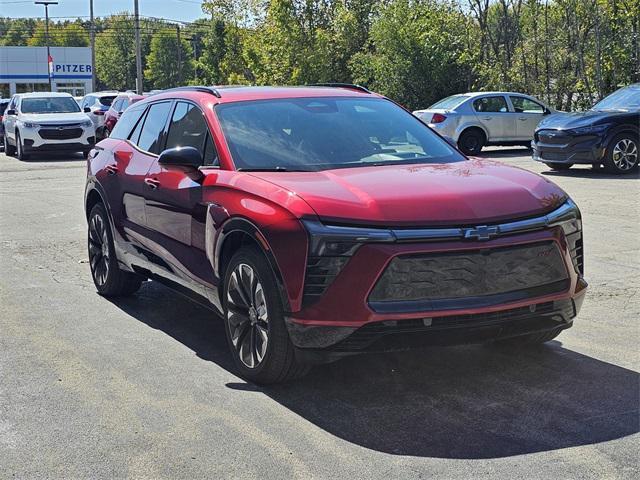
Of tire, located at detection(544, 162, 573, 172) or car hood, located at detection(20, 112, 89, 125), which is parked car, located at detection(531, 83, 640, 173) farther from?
car hood, located at detection(20, 112, 89, 125)

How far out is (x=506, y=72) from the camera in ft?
98.9

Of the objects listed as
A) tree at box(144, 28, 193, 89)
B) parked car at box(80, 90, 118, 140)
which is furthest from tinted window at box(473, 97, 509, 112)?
tree at box(144, 28, 193, 89)

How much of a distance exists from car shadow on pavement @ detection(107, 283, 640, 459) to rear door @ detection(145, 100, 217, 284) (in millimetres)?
615

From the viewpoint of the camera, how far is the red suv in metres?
4.65

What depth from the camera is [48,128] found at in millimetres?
24844

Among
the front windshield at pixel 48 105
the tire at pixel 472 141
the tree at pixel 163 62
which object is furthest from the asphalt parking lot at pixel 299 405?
the tree at pixel 163 62

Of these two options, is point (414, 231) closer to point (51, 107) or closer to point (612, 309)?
point (612, 309)

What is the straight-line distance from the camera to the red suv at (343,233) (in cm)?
465

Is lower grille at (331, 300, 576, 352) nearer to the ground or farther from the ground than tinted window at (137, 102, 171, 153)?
nearer to the ground

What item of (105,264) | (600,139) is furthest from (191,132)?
(600,139)

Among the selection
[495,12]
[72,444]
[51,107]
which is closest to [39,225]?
[72,444]

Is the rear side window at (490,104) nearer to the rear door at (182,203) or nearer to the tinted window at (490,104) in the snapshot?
the tinted window at (490,104)

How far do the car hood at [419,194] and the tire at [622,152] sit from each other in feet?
38.4

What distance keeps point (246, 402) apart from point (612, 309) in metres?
3.27
